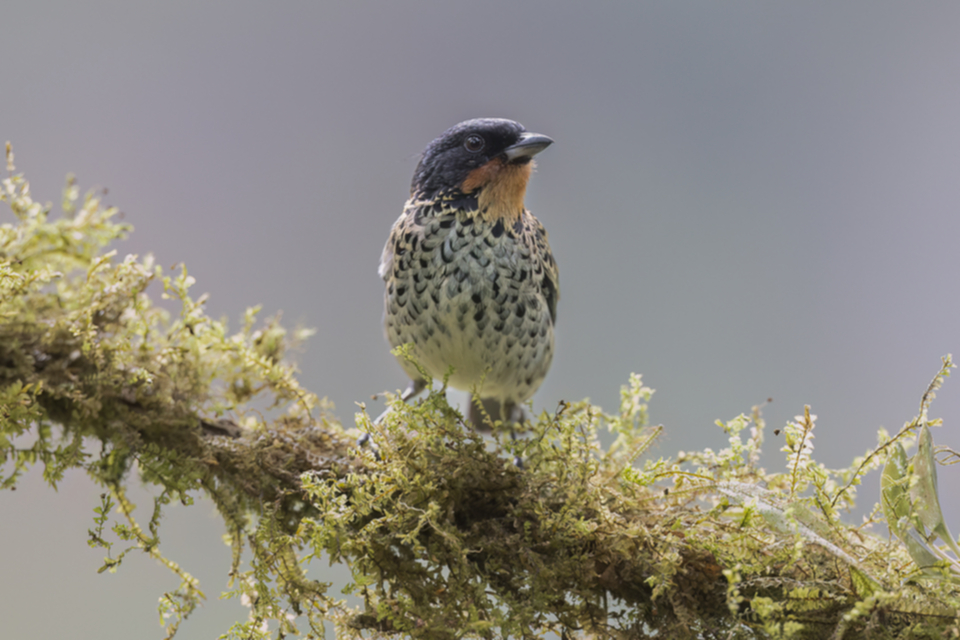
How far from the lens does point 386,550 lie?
1.34 metres

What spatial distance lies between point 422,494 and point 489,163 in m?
0.88

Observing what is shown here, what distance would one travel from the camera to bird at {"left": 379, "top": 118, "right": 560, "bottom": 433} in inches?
70.3

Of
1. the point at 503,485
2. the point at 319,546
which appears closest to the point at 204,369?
the point at 319,546

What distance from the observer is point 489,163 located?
1828 mm

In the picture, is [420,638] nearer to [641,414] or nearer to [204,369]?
[641,414]

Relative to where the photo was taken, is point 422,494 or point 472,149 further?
point 472,149

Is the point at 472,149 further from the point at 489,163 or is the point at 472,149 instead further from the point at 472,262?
the point at 472,262

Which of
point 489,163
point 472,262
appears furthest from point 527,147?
point 472,262

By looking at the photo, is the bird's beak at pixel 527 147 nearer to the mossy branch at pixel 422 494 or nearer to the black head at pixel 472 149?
the black head at pixel 472 149

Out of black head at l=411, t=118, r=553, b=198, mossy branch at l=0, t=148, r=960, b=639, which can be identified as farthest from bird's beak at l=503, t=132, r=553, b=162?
mossy branch at l=0, t=148, r=960, b=639

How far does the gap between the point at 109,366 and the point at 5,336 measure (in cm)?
24

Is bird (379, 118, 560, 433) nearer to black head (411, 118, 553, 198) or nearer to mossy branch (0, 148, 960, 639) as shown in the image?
black head (411, 118, 553, 198)

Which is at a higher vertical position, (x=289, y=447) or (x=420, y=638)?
(x=289, y=447)

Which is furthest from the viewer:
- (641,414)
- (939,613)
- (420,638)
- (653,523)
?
(641,414)
